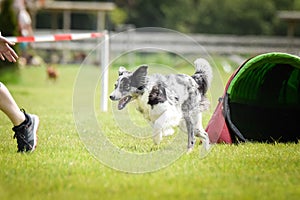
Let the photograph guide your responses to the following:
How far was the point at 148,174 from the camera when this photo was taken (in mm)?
4656

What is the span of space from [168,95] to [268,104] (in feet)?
7.55

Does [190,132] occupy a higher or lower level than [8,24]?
higher

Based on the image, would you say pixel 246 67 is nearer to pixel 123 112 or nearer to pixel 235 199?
pixel 123 112

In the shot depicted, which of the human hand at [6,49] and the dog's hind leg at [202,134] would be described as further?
the dog's hind leg at [202,134]

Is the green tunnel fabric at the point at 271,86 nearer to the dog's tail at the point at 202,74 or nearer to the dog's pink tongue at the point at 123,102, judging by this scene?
the dog's tail at the point at 202,74

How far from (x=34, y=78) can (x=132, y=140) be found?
1268 centimetres

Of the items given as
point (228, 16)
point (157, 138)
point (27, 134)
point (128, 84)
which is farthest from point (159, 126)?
point (228, 16)

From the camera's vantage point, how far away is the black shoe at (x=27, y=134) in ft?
17.9

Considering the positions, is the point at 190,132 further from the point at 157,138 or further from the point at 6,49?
the point at 6,49

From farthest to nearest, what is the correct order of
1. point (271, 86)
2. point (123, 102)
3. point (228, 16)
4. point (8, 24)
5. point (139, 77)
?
1. point (228, 16)
2. point (8, 24)
3. point (271, 86)
4. point (123, 102)
5. point (139, 77)

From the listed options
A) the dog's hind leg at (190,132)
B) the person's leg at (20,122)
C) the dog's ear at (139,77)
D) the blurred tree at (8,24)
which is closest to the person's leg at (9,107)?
the person's leg at (20,122)

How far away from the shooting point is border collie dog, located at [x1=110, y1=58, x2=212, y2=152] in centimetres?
521

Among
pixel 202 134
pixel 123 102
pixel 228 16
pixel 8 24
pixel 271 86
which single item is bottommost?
pixel 228 16

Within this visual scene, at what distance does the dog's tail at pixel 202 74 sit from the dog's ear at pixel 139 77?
45 cm
